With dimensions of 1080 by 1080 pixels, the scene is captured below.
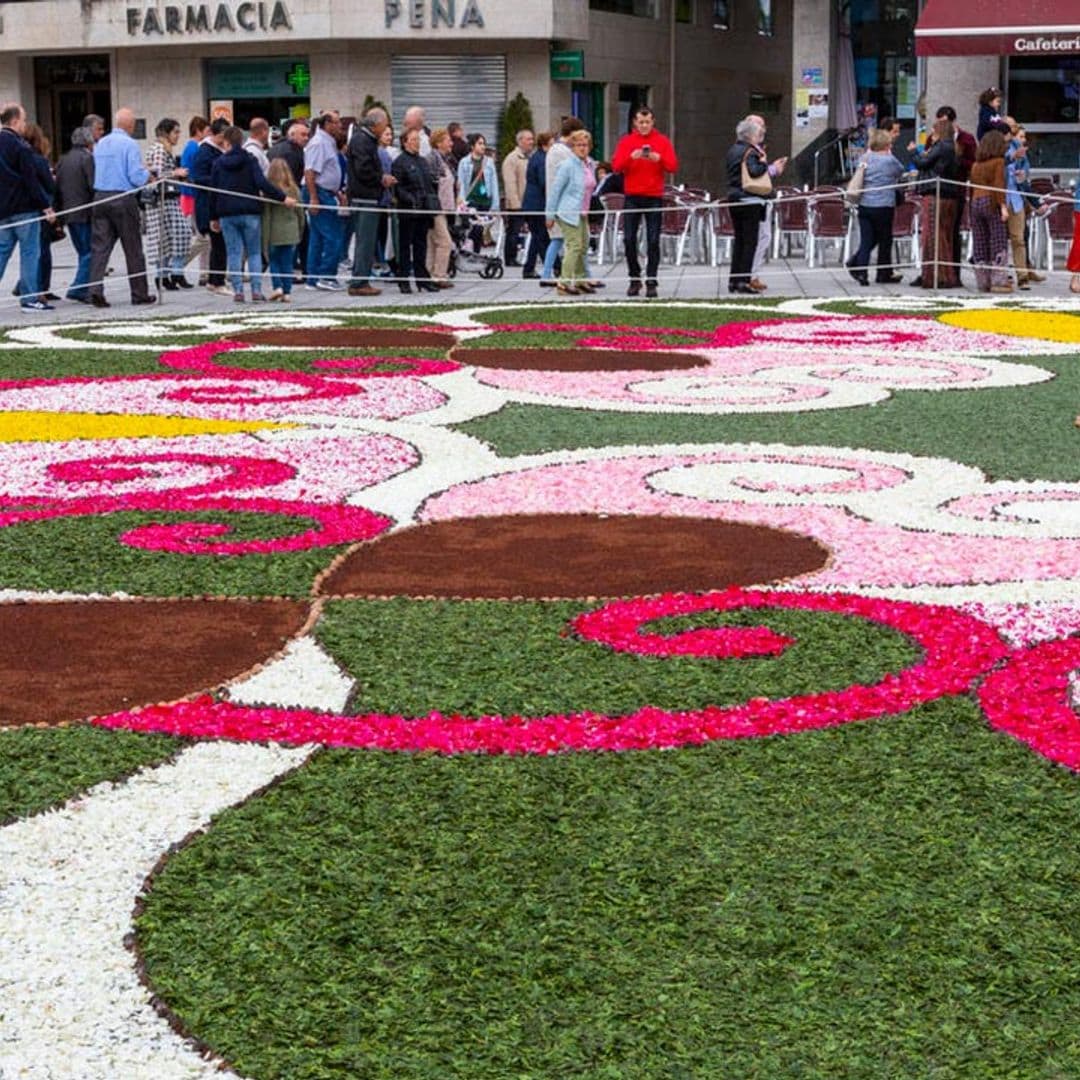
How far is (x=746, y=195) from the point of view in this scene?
18.9 meters

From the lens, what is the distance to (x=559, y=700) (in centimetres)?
490

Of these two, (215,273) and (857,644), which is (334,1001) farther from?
(215,273)

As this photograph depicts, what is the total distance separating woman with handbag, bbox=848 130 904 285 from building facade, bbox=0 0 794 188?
1921 centimetres

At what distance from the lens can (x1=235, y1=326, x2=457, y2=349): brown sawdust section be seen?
1380 cm

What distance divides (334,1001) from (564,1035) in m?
0.39

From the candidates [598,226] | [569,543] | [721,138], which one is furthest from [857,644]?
[721,138]

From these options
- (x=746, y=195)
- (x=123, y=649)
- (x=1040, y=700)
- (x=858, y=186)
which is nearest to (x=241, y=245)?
(x=746, y=195)

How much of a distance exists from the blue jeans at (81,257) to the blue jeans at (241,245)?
124 cm

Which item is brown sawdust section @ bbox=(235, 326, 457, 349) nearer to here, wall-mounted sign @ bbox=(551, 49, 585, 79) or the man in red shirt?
the man in red shirt

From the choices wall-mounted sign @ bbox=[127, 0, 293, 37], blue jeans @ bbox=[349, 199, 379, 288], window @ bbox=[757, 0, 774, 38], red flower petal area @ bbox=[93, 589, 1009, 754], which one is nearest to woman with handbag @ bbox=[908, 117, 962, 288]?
blue jeans @ bbox=[349, 199, 379, 288]

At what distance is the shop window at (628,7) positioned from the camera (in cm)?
4122

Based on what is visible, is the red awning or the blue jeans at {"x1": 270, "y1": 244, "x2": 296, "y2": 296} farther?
the red awning

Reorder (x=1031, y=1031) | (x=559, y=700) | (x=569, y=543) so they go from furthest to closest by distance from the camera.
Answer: (x=569, y=543) < (x=559, y=700) < (x=1031, y=1031)

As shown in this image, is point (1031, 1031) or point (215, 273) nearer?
point (1031, 1031)
